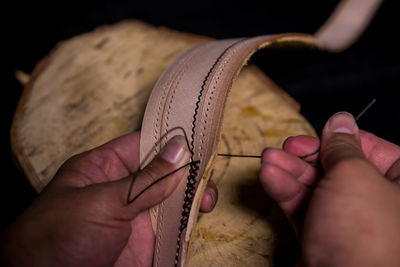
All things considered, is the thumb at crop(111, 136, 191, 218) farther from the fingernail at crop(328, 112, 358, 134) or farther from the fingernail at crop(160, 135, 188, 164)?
the fingernail at crop(328, 112, 358, 134)

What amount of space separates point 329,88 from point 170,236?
1100 millimetres

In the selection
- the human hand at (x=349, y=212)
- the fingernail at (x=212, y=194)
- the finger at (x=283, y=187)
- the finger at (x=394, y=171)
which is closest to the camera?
the human hand at (x=349, y=212)

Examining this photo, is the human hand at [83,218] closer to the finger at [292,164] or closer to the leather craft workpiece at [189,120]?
the leather craft workpiece at [189,120]

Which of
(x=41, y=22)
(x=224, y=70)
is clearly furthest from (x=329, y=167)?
→ (x=41, y=22)

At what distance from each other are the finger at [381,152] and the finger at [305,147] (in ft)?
0.58

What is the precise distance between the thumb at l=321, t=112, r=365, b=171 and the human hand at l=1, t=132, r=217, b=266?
0.30 m

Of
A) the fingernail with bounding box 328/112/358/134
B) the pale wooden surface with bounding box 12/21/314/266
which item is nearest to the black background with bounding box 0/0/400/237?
the pale wooden surface with bounding box 12/21/314/266

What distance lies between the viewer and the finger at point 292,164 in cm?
67

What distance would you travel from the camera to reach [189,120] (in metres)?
0.76

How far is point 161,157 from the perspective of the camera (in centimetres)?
74

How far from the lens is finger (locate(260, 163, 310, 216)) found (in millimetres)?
660

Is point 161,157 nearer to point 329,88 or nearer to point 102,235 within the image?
point 102,235

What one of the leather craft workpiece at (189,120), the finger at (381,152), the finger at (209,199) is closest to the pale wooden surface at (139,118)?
the finger at (209,199)

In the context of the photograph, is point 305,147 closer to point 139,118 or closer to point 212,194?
point 212,194
